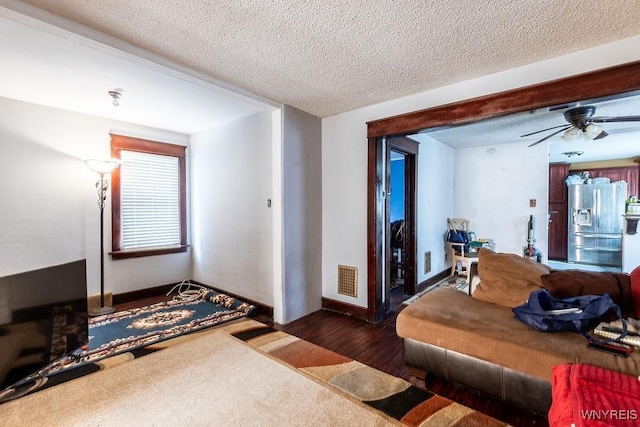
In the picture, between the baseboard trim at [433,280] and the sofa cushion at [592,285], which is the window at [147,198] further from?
the sofa cushion at [592,285]

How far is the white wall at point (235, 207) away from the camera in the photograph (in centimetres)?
335

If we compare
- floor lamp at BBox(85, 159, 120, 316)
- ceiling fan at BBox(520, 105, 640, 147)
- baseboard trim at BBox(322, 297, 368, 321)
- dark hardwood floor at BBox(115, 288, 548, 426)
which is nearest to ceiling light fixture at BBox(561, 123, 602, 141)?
ceiling fan at BBox(520, 105, 640, 147)

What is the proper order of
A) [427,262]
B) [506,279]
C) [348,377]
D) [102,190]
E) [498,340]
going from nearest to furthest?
[498,340] < [348,377] < [506,279] < [102,190] < [427,262]

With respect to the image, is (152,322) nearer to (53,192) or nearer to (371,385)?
(53,192)

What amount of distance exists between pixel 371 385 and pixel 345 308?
1.53 meters

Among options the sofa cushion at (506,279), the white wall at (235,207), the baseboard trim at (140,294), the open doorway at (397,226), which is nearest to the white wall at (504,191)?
the open doorway at (397,226)

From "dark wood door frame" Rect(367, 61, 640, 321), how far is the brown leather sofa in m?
0.90

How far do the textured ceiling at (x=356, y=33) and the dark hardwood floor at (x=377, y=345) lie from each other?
2.30 meters

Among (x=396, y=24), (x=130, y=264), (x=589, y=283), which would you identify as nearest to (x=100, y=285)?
(x=130, y=264)

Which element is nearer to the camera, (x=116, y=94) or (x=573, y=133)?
(x=116, y=94)

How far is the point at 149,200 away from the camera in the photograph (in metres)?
4.05

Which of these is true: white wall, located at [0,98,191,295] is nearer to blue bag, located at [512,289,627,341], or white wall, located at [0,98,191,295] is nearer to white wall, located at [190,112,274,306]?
white wall, located at [190,112,274,306]

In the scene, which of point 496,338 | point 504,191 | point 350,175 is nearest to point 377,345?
point 496,338

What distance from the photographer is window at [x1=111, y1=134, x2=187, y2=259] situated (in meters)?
3.74
